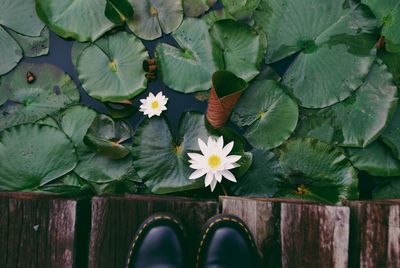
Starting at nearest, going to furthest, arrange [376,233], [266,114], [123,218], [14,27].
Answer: [376,233], [123,218], [266,114], [14,27]

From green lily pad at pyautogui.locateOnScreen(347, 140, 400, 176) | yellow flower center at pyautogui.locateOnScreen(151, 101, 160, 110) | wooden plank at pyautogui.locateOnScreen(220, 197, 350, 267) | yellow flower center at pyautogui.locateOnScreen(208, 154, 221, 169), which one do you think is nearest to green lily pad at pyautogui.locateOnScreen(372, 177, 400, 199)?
green lily pad at pyautogui.locateOnScreen(347, 140, 400, 176)

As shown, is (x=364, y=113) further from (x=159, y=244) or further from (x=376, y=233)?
(x=159, y=244)

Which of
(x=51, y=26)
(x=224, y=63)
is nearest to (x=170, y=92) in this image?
(x=224, y=63)

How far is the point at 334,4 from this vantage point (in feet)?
3.86

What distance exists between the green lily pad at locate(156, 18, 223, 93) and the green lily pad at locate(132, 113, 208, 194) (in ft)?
0.36

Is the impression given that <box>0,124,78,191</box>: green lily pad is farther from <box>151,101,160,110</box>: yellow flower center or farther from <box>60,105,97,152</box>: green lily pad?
<box>151,101,160,110</box>: yellow flower center

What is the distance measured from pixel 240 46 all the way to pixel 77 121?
60cm

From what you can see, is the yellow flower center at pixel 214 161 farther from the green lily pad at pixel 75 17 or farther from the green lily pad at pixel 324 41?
the green lily pad at pixel 75 17

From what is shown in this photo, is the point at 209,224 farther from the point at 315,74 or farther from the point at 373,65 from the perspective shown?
the point at 373,65

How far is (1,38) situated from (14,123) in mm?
303

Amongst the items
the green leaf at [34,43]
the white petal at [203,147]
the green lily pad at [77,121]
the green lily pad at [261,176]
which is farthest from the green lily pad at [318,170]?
the green leaf at [34,43]

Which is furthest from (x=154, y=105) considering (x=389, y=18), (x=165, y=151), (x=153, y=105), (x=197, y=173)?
(x=389, y=18)

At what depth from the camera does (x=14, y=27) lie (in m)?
1.32

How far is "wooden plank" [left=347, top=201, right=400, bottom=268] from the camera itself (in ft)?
3.21
